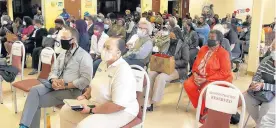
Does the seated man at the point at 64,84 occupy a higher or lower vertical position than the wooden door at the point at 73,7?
lower

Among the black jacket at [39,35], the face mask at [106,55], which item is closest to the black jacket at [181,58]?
the face mask at [106,55]

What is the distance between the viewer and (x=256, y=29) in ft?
20.2

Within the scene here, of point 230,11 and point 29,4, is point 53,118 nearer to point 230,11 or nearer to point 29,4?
point 29,4

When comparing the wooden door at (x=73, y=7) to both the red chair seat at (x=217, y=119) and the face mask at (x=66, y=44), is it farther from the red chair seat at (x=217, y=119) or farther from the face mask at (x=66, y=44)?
the red chair seat at (x=217, y=119)

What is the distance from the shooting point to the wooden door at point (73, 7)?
473 inches

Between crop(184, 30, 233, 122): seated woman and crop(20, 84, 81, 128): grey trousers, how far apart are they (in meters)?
1.48

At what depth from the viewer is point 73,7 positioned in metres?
12.2

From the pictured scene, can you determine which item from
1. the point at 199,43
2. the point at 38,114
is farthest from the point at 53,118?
the point at 199,43

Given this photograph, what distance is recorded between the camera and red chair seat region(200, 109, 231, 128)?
250cm

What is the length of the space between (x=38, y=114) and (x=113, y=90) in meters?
1.23

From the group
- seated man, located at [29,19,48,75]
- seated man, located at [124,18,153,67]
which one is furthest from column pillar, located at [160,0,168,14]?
seated man, located at [124,18,153,67]

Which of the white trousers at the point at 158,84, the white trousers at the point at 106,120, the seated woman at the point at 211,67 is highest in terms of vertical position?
the seated woman at the point at 211,67

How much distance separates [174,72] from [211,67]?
0.70 m

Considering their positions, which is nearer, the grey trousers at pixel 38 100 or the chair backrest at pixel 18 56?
the grey trousers at pixel 38 100
